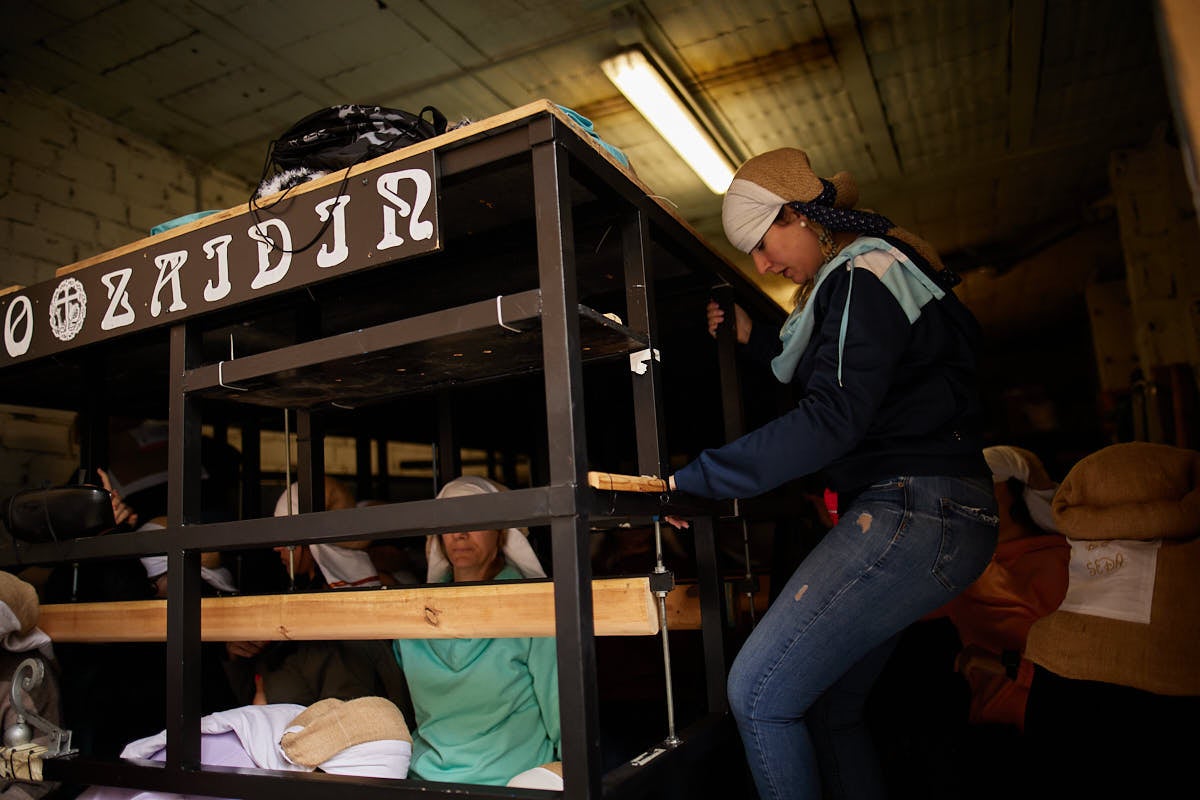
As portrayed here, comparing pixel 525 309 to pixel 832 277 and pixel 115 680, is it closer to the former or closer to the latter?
pixel 832 277

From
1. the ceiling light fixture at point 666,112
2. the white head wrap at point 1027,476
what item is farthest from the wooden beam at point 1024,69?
the white head wrap at point 1027,476

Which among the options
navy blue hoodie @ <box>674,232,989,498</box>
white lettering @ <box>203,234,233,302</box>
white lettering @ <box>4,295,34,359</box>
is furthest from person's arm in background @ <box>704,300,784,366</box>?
white lettering @ <box>4,295,34,359</box>

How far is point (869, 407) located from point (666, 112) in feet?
11.8

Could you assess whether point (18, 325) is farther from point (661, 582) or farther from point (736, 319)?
point (736, 319)

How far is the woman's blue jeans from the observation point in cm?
179

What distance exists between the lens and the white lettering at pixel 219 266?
6.67ft

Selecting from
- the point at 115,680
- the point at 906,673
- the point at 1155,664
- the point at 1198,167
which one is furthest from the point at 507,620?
the point at 906,673

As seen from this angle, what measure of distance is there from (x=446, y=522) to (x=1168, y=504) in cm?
180

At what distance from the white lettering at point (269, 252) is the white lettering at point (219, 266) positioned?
0.30ft

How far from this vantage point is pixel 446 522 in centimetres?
167

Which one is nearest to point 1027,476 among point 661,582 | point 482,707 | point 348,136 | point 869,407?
point 869,407

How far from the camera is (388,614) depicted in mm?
1890

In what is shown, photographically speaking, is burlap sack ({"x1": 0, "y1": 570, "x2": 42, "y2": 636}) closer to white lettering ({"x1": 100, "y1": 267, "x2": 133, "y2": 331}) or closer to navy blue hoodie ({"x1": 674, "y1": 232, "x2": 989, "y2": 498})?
white lettering ({"x1": 100, "y1": 267, "x2": 133, "y2": 331})

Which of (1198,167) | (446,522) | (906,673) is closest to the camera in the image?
(1198,167)
